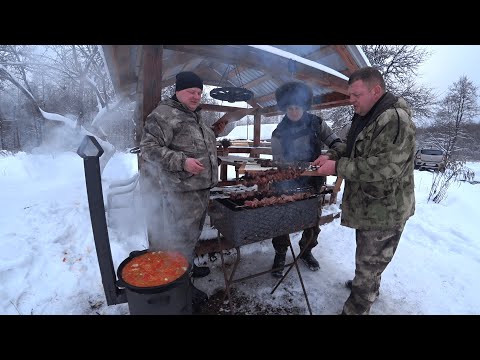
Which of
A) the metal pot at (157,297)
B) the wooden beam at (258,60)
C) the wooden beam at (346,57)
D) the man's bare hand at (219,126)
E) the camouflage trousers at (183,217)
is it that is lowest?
the metal pot at (157,297)

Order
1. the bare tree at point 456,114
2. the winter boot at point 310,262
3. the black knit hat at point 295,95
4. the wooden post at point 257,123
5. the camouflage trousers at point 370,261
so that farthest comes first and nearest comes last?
the bare tree at point 456,114 → the wooden post at point 257,123 → the winter boot at point 310,262 → the black knit hat at point 295,95 → the camouflage trousers at point 370,261

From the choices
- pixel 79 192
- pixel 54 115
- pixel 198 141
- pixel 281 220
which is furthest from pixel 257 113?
pixel 54 115

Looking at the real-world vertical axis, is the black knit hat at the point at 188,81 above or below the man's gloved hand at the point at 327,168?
above

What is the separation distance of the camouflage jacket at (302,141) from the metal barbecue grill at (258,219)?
0.93 m

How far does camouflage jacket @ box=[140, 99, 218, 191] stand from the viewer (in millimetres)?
2723

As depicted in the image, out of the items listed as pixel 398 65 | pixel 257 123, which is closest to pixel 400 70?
pixel 398 65

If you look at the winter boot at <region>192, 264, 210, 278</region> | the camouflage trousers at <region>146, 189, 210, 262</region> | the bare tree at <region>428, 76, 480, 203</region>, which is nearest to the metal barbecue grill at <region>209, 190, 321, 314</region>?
the camouflage trousers at <region>146, 189, 210, 262</region>

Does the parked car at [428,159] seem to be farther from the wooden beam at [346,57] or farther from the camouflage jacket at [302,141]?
the camouflage jacket at [302,141]

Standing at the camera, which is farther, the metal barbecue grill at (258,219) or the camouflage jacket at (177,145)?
the camouflage jacket at (177,145)

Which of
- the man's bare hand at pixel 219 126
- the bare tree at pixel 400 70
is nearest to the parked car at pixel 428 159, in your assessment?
the bare tree at pixel 400 70

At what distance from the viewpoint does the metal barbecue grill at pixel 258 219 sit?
2568mm

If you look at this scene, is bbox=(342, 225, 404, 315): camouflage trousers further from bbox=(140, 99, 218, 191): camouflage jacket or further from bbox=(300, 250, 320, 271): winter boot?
bbox=(140, 99, 218, 191): camouflage jacket

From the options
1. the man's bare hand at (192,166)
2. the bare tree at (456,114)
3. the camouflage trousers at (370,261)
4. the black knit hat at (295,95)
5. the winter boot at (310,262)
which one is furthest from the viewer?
the bare tree at (456,114)
